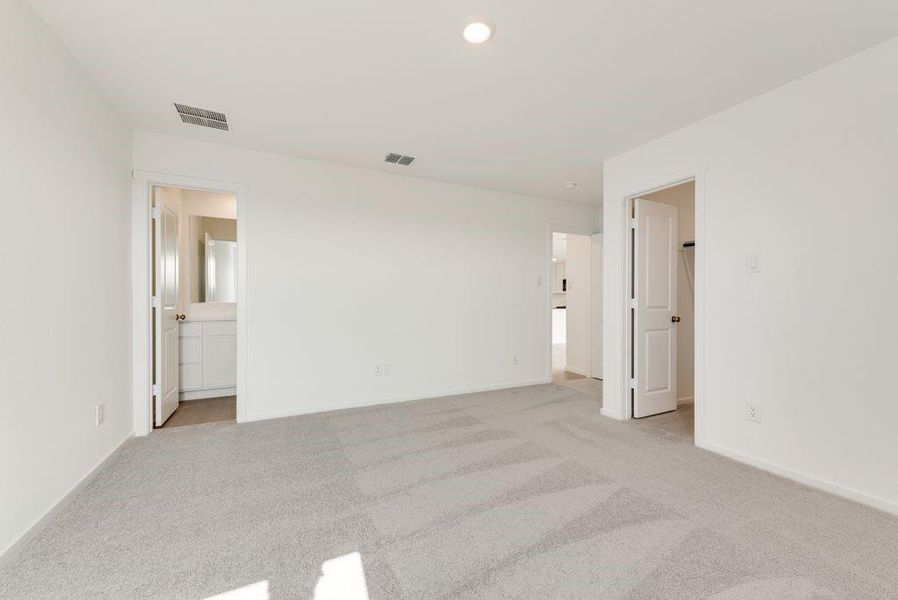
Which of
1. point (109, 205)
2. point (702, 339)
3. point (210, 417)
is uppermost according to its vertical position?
point (109, 205)

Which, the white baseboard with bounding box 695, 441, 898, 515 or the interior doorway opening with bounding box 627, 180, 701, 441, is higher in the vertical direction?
the interior doorway opening with bounding box 627, 180, 701, 441

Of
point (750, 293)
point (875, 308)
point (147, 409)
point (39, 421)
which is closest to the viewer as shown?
point (39, 421)

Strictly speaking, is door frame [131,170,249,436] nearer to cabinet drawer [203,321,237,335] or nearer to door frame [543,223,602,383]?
cabinet drawer [203,321,237,335]

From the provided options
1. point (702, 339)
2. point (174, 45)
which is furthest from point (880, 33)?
point (174, 45)

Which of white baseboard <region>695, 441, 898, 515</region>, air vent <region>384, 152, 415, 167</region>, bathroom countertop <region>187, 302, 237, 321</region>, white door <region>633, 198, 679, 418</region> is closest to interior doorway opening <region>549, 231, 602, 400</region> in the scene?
white door <region>633, 198, 679, 418</region>

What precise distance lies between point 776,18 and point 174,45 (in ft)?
9.70

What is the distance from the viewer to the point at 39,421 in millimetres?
1853

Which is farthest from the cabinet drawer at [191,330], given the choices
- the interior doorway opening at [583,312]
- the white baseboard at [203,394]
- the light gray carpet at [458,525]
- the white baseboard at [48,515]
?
the interior doorway opening at [583,312]

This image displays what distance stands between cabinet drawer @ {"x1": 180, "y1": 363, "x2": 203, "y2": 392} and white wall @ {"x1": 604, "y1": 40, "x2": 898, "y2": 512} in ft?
15.5

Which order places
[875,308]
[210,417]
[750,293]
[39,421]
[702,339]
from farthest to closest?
[210,417], [702,339], [750,293], [875,308], [39,421]

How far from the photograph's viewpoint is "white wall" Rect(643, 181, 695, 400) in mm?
3988

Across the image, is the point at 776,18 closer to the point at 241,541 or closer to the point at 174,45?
the point at 174,45

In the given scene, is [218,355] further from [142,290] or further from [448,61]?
[448,61]

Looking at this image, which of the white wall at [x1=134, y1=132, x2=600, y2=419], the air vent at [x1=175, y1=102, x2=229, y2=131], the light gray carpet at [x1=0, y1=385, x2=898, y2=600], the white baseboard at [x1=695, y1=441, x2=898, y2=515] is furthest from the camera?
the white wall at [x1=134, y1=132, x2=600, y2=419]
